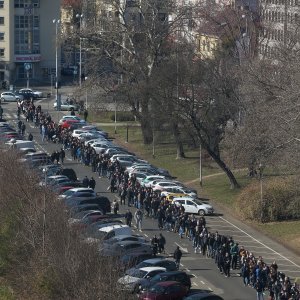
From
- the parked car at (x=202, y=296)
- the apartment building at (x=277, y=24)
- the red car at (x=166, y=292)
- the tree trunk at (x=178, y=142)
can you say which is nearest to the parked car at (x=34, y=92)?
the apartment building at (x=277, y=24)

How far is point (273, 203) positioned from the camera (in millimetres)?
56000

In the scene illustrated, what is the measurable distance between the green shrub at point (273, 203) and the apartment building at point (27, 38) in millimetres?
52750

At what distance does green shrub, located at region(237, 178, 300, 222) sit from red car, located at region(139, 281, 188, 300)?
14.9 m

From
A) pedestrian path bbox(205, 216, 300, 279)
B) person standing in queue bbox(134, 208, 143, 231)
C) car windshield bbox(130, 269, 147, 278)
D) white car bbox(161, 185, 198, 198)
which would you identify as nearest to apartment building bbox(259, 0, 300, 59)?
white car bbox(161, 185, 198, 198)

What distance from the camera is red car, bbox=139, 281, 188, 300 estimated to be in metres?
40.1

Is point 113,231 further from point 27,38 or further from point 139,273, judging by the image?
point 27,38

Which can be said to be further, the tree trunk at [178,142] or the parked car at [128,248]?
the tree trunk at [178,142]

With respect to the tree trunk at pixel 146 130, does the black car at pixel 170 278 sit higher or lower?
lower

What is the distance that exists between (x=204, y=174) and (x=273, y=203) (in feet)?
36.4

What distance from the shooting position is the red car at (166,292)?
40094 mm

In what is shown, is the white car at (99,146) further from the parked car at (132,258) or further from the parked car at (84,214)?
the parked car at (132,258)

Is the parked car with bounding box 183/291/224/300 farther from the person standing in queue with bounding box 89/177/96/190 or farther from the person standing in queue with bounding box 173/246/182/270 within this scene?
the person standing in queue with bounding box 89/177/96/190

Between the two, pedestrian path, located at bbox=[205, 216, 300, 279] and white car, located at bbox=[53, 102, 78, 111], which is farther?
white car, located at bbox=[53, 102, 78, 111]

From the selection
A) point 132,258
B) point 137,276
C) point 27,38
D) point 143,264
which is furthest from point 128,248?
point 27,38
